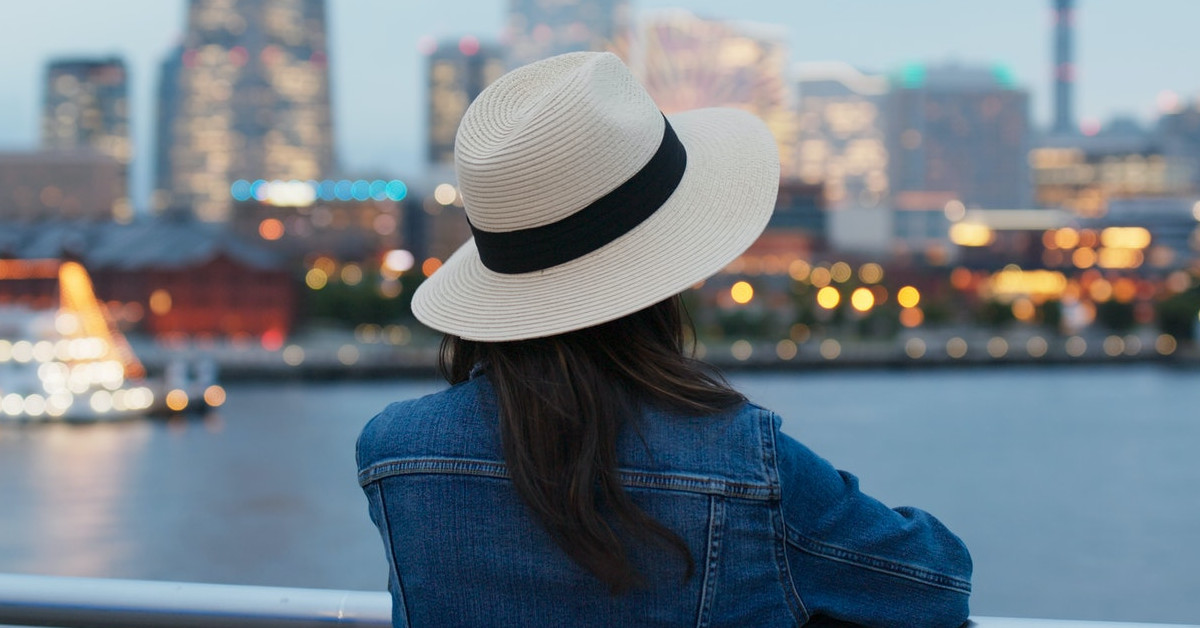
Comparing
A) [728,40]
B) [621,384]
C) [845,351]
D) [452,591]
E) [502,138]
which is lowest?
[845,351]

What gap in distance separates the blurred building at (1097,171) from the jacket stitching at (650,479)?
216 ft

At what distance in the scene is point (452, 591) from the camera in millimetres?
737

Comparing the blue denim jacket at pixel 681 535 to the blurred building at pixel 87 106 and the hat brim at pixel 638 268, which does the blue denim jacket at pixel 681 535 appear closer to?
the hat brim at pixel 638 268

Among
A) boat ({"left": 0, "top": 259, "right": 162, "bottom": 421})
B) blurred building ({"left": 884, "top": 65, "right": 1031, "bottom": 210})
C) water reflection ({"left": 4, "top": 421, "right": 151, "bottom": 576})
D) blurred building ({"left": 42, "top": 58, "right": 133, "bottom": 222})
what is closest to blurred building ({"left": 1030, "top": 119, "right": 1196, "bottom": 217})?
blurred building ({"left": 884, "top": 65, "right": 1031, "bottom": 210})

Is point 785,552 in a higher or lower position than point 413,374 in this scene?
higher

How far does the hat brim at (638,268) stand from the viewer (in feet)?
2.38

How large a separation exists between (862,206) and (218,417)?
40.7 metres

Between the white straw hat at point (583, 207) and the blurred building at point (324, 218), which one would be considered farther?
the blurred building at point (324, 218)

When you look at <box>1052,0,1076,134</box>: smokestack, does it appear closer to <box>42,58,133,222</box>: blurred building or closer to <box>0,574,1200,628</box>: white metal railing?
<box>42,58,133,222</box>: blurred building

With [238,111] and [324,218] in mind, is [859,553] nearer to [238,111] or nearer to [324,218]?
[324,218]

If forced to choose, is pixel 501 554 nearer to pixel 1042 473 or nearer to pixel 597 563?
pixel 597 563

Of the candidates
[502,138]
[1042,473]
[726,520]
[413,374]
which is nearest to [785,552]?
[726,520]

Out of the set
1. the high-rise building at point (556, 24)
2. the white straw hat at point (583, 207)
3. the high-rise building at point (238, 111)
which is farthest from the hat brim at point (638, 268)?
the high-rise building at point (556, 24)

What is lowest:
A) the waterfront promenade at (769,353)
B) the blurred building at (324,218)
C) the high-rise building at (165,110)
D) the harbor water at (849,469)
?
the waterfront promenade at (769,353)
